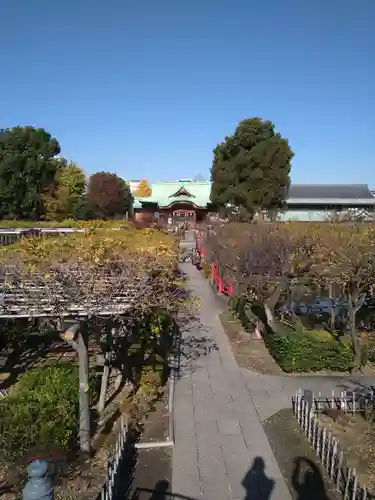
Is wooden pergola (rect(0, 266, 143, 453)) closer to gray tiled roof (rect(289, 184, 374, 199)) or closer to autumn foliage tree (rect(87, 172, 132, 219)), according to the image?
autumn foliage tree (rect(87, 172, 132, 219))

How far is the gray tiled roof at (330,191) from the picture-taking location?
49.6m

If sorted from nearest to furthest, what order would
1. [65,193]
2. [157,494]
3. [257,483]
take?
1. [157,494]
2. [257,483]
3. [65,193]

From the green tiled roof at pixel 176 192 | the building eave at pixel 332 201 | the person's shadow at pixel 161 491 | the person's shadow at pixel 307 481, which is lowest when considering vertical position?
the person's shadow at pixel 307 481

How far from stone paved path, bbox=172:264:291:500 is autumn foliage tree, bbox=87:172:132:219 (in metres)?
35.9

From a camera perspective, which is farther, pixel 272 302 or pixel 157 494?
pixel 272 302

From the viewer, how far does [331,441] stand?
23.5ft

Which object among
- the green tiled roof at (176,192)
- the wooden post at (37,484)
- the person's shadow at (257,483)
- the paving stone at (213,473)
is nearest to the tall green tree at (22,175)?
the green tiled roof at (176,192)

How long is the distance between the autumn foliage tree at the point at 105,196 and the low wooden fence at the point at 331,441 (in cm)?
3954

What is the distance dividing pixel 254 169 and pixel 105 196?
689 inches

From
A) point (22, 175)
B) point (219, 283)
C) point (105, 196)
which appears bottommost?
point (219, 283)

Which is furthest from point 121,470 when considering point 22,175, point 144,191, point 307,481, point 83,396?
point 144,191

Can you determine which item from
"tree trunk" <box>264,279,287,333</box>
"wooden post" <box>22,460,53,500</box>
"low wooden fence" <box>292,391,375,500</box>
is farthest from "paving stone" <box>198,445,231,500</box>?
"tree trunk" <box>264,279,287,333</box>

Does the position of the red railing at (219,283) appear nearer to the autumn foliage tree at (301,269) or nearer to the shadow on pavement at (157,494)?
the autumn foliage tree at (301,269)

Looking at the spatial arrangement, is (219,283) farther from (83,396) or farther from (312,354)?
(83,396)
